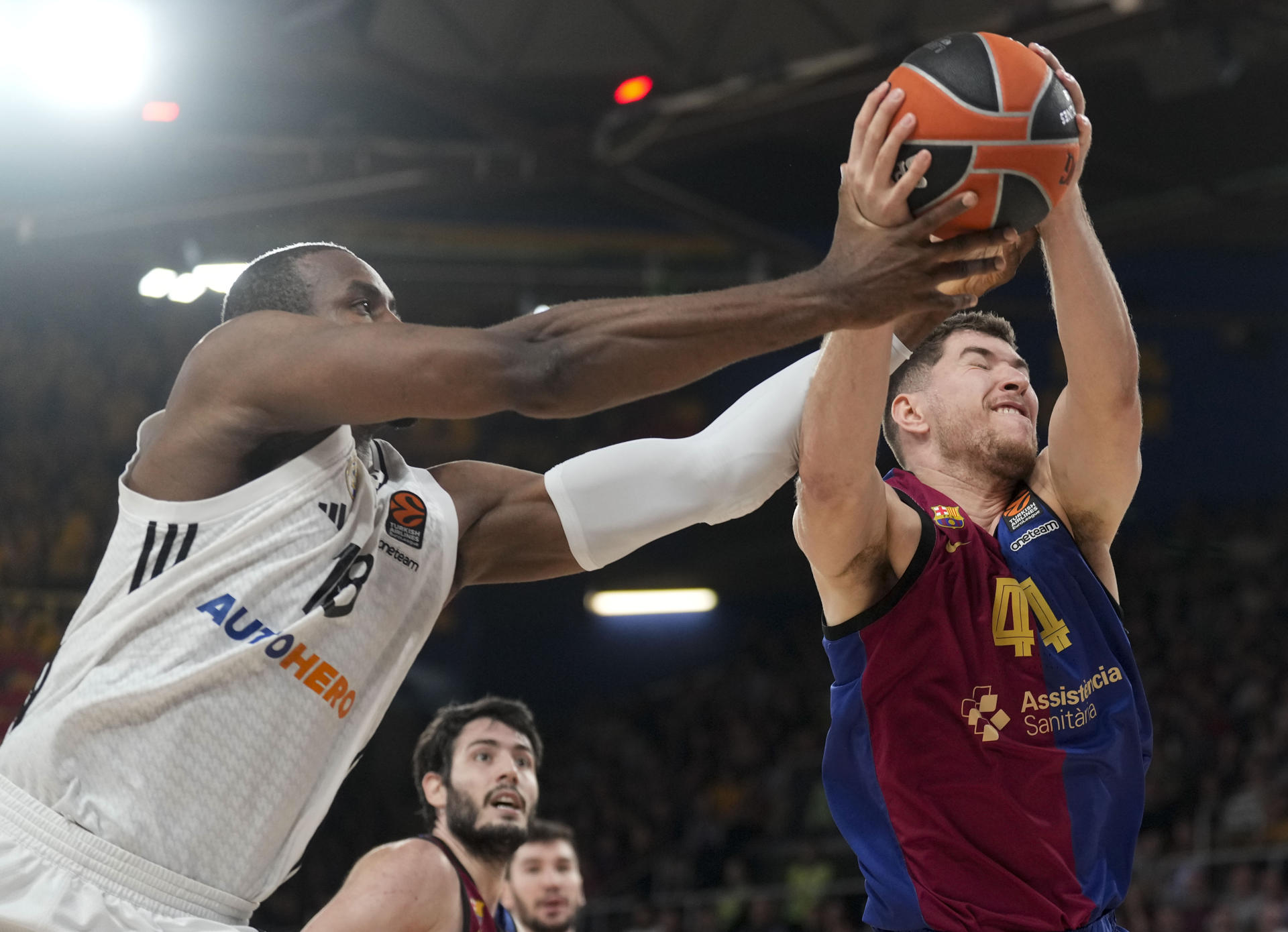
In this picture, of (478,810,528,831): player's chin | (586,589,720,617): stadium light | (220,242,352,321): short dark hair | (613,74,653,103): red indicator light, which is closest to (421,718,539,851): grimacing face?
(478,810,528,831): player's chin

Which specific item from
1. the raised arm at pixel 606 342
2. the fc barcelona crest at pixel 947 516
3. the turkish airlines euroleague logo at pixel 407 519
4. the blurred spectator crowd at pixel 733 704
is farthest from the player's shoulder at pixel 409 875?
the blurred spectator crowd at pixel 733 704

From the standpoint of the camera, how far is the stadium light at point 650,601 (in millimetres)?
19547

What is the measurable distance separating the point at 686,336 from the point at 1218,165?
14522 millimetres

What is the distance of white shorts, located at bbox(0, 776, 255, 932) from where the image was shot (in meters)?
2.47

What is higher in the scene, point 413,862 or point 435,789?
point 435,789

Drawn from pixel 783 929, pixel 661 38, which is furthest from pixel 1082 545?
pixel 783 929

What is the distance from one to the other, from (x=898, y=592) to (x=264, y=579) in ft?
4.79

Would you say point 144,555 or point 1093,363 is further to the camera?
point 1093,363

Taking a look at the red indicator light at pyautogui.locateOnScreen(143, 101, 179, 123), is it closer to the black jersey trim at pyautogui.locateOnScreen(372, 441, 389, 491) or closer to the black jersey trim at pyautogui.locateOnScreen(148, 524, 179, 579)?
the black jersey trim at pyautogui.locateOnScreen(372, 441, 389, 491)

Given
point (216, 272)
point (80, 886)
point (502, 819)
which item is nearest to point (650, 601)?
point (216, 272)

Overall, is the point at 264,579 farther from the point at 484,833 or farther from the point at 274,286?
the point at 484,833

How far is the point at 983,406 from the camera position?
3539 millimetres

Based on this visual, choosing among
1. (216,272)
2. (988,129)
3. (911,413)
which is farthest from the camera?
(216,272)

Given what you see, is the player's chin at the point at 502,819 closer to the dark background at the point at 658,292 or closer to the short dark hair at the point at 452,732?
the short dark hair at the point at 452,732
